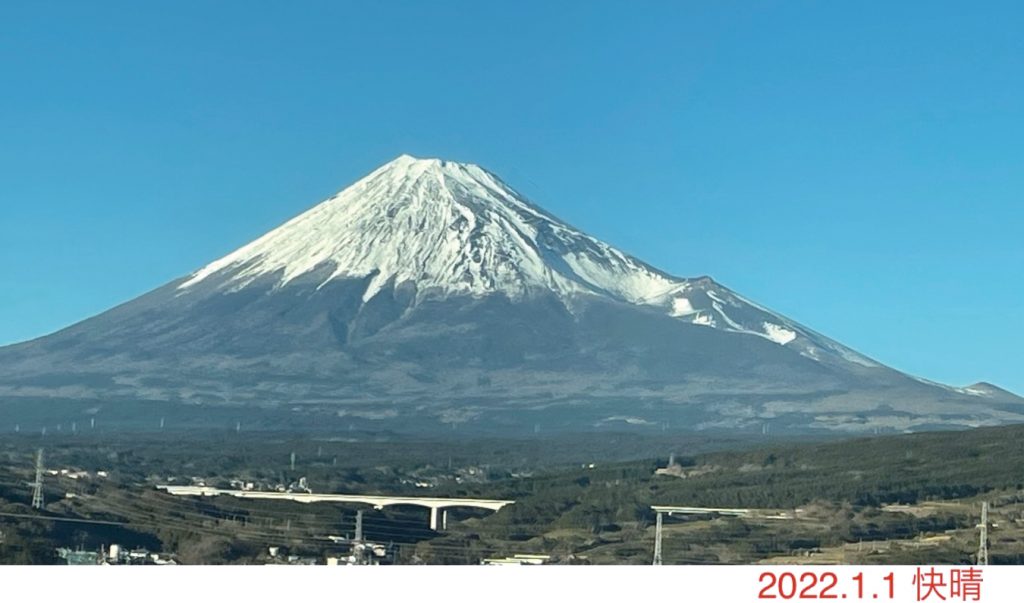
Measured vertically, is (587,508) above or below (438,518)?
above

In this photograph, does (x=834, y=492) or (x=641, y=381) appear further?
(x=641, y=381)

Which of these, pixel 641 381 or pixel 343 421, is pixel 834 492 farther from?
pixel 641 381

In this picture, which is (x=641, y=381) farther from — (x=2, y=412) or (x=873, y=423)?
(x=2, y=412)

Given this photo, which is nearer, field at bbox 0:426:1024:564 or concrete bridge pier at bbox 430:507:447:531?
field at bbox 0:426:1024:564

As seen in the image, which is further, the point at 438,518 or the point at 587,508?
the point at 438,518

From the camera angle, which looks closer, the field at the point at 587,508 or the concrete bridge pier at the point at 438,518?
the field at the point at 587,508

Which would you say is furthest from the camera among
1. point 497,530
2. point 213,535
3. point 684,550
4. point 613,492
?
point 613,492
